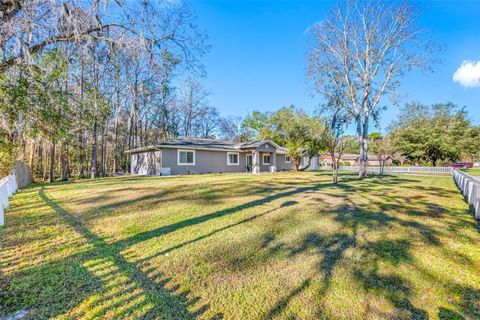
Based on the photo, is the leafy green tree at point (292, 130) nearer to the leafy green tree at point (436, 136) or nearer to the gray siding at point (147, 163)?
the gray siding at point (147, 163)

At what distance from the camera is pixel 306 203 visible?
21.8ft

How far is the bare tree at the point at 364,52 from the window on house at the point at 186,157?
36.9 feet

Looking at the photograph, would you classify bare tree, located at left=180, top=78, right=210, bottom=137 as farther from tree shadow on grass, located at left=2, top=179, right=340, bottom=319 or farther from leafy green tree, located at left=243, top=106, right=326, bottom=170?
tree shadow on grass, located at left=2, top=179, right=340, bottom=319

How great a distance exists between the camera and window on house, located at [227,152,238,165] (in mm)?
20695

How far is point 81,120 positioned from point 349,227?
9709 mm

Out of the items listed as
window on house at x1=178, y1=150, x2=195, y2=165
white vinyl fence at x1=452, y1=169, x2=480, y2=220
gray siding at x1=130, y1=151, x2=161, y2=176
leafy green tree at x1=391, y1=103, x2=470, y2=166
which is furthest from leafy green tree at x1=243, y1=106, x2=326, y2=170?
leafy green tree at x1=391, y1=103, x2=470, y2=166

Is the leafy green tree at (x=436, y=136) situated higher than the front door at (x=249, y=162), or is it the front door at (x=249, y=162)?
the leafy green tree at (x=436, y=136)

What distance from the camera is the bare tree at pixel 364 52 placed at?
14.8 meters

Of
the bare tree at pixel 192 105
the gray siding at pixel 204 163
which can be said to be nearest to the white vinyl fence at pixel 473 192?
the gray siding at pixel 204 163

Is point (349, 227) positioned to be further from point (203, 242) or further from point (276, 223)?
point (203, 242)

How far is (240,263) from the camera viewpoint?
3.19 m

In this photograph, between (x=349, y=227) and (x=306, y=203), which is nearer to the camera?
(x=349, y=227)

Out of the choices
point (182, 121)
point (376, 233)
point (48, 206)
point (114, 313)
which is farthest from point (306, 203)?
point (182, 121)

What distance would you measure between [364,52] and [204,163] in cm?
1478
